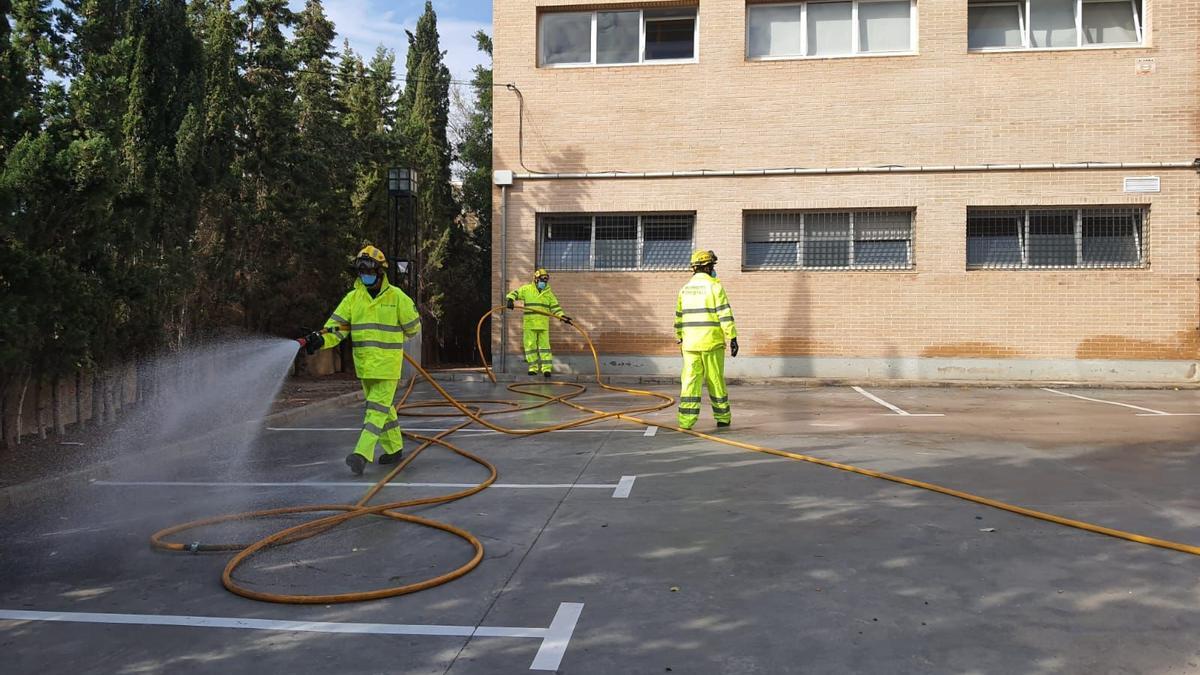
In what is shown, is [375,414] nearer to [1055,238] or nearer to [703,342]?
[703,342]

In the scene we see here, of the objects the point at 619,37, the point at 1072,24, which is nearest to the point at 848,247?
the point at 1072,24

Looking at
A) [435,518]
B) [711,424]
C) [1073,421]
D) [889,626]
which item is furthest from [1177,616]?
[1073,421]

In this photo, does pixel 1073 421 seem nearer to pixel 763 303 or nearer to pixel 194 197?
→ pixel 763 303

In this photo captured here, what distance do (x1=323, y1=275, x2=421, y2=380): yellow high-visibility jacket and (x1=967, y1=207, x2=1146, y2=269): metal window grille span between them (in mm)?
11478

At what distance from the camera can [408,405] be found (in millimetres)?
11453

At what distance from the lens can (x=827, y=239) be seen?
50.2ft

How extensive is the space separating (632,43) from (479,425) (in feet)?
30.7

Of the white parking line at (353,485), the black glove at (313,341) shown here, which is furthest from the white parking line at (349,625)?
the black glove at (313,341)

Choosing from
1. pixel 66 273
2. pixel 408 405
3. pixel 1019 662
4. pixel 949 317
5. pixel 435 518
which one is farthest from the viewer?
pixel 949 317

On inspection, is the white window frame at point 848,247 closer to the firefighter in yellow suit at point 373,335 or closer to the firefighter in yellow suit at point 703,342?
the firefighter in yellow suit at point 703,342

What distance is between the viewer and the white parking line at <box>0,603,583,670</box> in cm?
354

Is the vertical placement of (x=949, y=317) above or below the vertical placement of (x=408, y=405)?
above

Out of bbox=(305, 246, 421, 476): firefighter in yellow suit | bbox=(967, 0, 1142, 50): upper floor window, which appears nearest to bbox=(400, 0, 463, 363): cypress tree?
bbox=(305, 246, 421, 476): firefighter in yellow suit

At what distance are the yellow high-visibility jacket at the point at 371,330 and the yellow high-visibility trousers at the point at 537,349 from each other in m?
7.58
